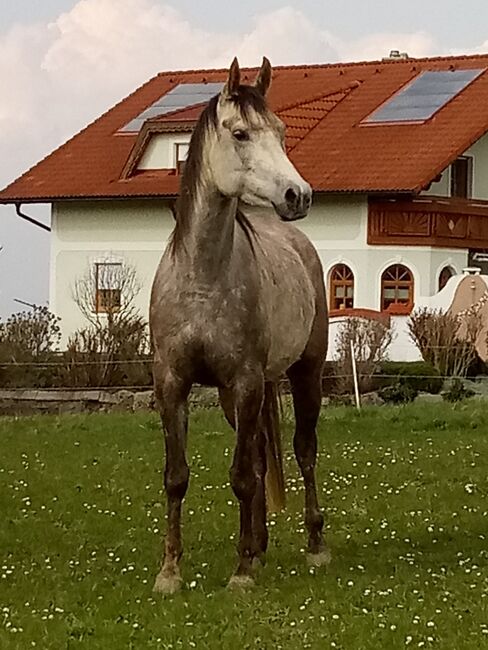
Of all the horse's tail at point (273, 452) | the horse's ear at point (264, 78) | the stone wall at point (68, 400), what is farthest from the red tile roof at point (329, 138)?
the horse's ear at point (264, 78)

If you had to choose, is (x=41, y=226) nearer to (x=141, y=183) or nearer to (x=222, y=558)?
(x=141, y=183)

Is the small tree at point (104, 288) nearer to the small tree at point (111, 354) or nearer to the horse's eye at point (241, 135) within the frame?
the small tree at point (111, 354)

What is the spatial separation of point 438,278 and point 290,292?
2779cm

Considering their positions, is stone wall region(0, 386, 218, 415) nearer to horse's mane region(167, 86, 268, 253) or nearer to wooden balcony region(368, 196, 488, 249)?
wooden balcony region(368, 196, 488, 249)

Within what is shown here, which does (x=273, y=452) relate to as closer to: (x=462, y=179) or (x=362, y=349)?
(x=362, y=349)

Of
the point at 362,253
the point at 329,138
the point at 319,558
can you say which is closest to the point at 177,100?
the point at 329,138

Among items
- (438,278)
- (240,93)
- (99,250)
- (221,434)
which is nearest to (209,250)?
(240,93)

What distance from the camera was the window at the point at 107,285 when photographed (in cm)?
3341

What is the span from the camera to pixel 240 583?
916 cm

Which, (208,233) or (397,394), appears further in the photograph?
(397,394)

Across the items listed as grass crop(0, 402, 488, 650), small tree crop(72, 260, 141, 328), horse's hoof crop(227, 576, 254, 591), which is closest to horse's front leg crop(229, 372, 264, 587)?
horse's hoof crop(227, 576, 254, 591)

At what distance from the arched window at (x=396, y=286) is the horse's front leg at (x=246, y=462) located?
28597 millimetres

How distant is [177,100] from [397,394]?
20.9m

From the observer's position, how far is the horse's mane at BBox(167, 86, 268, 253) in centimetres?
894
